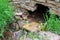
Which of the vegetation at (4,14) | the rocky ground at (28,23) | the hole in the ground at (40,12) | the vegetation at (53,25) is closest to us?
the vegetation at (4,14)

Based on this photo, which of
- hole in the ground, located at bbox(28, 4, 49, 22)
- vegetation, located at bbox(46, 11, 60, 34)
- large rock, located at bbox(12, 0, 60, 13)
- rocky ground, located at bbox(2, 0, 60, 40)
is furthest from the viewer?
hole in the ground, located at bbox(28, 4, 49, 22)

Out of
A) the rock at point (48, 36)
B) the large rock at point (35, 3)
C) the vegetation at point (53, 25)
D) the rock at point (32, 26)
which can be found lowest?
the rock at point (48, 36)

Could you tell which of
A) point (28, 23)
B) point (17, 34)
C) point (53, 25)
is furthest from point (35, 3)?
point (17, 34)

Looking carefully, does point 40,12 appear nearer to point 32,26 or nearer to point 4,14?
Result: point 32,26

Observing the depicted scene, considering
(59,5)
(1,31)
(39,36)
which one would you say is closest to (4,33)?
(1,31)

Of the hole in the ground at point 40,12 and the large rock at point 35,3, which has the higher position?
the large rock at point 35,3

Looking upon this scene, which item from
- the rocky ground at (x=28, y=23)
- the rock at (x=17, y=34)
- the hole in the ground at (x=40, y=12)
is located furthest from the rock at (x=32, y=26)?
the hole in the ground at (x=40, y=12)

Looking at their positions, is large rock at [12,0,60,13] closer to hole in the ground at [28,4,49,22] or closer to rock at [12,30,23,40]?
hole in the ground at [28,4,49,22]

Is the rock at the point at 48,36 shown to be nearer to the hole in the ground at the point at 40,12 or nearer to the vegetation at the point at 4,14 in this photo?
the vegetation at the point at 4,14

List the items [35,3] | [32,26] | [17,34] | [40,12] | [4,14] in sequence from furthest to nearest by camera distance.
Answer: [40,12]
[35,3]
[32,26]
[17,34]
[4,14]

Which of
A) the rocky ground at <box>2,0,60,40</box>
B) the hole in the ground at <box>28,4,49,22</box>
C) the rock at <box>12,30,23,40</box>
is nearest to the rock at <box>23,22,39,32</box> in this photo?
the rocky ground at <box>2,0,60,40</box>

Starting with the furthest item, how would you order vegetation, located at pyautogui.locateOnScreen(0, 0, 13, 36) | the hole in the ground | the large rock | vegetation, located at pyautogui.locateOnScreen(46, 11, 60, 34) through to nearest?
the hole in the ground < the large rock < vegetation, located at pyautogui.locateOnScreen(46, 11, 60, 34) < vegetation, located at pyautogui.locateOnScreen(0, 0, 13, 36)

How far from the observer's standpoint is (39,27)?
3744 millimetres

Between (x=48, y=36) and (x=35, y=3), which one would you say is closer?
(x=48, y=36)
